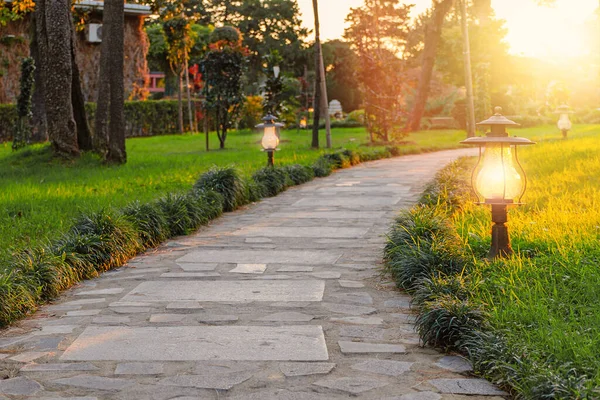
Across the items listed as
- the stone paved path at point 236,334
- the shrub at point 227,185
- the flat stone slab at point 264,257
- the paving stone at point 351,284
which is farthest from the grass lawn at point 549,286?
Result: the shrub at point 227,185

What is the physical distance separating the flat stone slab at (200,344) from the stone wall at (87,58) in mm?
27966

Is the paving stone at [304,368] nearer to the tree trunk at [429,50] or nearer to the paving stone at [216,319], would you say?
the paving stone at [216,319]

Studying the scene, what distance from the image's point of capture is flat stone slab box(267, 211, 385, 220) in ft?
36.0

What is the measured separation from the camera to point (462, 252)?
22.4ft

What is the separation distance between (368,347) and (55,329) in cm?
208

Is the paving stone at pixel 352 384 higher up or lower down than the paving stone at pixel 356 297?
lower down

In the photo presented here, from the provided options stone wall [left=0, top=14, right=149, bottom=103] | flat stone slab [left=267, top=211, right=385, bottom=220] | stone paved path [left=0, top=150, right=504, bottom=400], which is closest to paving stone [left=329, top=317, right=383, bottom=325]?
stone paved path [left=0, top=150, right=504, bottom=400]

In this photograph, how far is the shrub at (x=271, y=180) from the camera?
13.9 metres

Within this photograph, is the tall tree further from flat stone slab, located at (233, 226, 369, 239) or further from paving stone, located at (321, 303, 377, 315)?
paving stone, located at (321, 303, 377, 315)

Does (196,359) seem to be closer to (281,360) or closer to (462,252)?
(281,360)

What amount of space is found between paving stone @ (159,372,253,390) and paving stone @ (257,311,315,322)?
3.84 feet

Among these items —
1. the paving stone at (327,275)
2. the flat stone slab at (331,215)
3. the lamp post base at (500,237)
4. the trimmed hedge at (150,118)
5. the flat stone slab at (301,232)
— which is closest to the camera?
the lamp post base at (500,237)

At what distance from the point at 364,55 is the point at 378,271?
2164 cm

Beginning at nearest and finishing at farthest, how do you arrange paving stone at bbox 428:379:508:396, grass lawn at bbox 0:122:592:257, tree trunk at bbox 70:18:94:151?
paving stone at bbox 428:379:508:396
grass lawn at bbox 0:122:592:257
tree trunk at bbox 70:18:94:151
